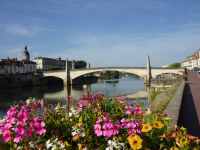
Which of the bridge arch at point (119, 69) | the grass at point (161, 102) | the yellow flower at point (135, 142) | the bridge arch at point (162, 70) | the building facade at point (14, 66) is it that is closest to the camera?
the yellow flower at point (135, 142)

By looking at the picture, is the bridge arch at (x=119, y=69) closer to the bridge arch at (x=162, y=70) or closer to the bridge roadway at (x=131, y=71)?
the bridge roadway at (x=131, y=71)

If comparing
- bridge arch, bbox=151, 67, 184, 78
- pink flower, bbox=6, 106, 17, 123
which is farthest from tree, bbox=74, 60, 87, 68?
pink flower, bbox=6, 106, 17, 123

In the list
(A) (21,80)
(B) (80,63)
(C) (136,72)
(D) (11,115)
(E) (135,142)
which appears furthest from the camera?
(B) (80,63)

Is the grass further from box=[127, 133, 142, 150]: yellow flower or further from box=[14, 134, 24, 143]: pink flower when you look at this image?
box=[14, 134, 24, 143]: pink flower

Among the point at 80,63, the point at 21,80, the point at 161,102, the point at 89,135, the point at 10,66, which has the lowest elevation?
the point at 161,102

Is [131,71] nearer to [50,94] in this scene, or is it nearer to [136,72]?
[136,72]

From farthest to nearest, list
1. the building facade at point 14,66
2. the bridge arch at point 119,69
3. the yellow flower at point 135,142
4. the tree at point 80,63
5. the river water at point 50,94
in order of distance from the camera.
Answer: the tree at point 80,63, the building facade at point 14,66, the bridge arch at point 119,69, the river water at point 50,94, the yellow flower at point 135,142

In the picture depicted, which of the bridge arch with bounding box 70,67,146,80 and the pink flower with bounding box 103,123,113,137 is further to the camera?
the bridge arch with bounding box 70,67,146,80

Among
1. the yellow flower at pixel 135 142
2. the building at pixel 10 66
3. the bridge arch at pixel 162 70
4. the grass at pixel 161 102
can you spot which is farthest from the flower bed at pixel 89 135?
the building at pixel 10 66

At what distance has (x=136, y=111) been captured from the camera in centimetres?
180

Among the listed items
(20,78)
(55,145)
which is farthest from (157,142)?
(20,78)

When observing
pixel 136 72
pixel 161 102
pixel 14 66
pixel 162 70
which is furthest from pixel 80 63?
pixel 161 102

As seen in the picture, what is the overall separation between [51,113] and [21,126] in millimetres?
601

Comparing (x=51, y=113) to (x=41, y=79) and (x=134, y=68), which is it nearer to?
(x=134, y=68)
